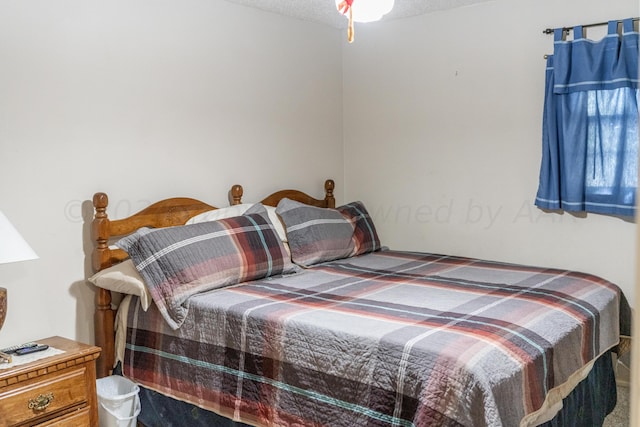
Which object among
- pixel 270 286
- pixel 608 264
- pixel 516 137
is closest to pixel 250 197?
pixel 270 286

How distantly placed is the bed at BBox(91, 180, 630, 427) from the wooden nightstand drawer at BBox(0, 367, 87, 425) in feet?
1.18

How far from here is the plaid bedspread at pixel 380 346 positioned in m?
1.92

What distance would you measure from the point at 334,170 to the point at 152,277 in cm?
194

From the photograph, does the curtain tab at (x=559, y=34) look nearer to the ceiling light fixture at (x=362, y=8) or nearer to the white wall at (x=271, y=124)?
the white wall at (x=271, y=124)

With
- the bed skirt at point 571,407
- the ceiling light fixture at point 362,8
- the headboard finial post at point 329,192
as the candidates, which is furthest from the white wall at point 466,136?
the ceiling light fixture at point 362,8

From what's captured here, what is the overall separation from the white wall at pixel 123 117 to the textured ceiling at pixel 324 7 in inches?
3.2

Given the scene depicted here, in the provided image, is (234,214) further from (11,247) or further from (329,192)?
(11,247)

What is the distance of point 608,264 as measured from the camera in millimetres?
3260

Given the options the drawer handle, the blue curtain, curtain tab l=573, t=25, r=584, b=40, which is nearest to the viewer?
the drawer handle

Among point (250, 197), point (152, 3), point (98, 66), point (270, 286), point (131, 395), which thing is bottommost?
point (131, 395)

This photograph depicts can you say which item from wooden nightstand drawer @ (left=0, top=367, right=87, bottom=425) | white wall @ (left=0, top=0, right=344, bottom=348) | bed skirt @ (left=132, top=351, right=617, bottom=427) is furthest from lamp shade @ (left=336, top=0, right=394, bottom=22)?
wooden nightstand drawer @ (left=0, top=367, right=87, bottom=425)

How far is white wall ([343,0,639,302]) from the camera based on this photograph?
336 centimetres

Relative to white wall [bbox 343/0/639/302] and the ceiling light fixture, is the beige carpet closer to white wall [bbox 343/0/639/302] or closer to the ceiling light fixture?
white wall [bbox 343/0/639/302]

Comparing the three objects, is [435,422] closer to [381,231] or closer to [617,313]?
[617,313]
